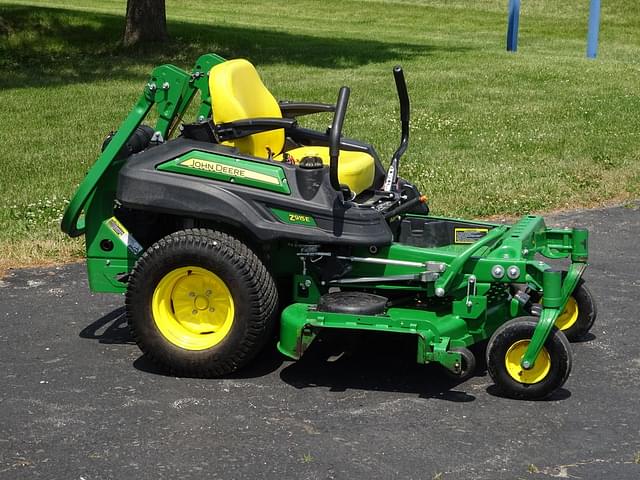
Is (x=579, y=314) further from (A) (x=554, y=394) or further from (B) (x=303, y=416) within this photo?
(B) (x=303, y=416)

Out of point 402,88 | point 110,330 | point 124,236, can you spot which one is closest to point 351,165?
point 402,88

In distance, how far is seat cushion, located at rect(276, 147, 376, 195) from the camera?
229 inches

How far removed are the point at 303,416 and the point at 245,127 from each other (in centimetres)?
152

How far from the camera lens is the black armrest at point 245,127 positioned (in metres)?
5.55

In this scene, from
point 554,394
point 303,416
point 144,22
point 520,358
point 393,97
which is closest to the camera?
point 303,416

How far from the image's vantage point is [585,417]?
191 inches

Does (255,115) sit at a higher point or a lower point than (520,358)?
higher

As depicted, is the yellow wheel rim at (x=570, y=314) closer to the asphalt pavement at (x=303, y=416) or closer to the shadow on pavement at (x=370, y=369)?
the asphalt pavement at (x=303, y=416)

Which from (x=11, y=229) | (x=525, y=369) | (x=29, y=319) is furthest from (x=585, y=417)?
(x=11, y=229)

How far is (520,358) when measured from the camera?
4.99 metres

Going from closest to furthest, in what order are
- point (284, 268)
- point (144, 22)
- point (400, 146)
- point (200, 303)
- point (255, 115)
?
point (200, 303) < point (284, 268) < point (255, 115) < point (400, 146) < point (144, 22)

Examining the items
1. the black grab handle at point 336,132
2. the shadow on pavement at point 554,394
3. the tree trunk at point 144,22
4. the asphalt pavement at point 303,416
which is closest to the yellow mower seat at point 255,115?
the black grab handle at point 336,132

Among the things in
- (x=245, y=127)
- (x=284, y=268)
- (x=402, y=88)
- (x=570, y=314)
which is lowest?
(x=570, y=314)

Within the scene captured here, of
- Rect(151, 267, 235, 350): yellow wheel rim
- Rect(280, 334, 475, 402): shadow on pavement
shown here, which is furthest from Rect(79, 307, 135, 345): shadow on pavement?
Rect(280, 334, 475, 402): shadow on pavement
